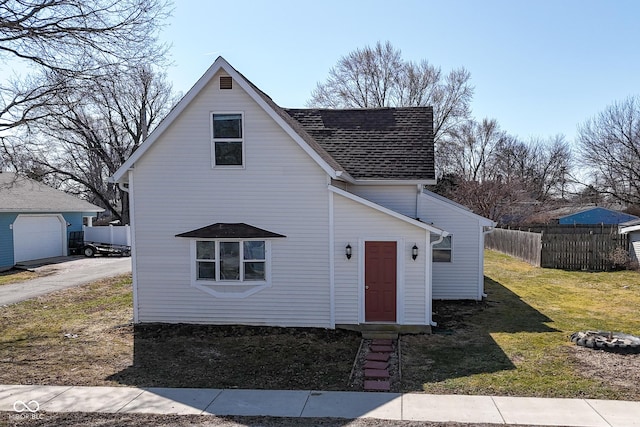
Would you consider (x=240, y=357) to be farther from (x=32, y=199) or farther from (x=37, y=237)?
(x=32, y=199)

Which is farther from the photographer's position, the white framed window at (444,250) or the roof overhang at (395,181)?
the white framed window at (444,250)

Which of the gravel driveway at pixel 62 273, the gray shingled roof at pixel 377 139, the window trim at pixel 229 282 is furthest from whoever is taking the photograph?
the gravel driveway at pixel 62 273

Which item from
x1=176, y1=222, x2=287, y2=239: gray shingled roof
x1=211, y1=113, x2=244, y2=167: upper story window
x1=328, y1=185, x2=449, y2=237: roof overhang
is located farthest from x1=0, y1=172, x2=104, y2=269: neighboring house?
x1=328, y1=185, x2=449, y2=237: roof overhang

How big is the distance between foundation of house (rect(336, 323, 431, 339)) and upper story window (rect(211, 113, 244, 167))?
17.9ft

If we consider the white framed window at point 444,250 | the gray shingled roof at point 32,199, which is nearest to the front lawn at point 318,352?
the white framed window at point 444,250

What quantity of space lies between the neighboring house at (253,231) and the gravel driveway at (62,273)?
8.04 meters

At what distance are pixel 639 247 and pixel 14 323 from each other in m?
25.6

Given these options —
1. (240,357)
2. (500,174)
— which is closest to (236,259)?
(240,357)

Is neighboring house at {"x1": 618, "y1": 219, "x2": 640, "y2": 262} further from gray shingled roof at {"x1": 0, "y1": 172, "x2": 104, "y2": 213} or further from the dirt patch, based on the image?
gray shingled roof at {"x1": 0, "y1": 172, "x2": 104, "y2": 213}

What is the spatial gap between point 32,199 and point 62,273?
7670 mm

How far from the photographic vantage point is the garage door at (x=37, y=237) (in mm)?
24619

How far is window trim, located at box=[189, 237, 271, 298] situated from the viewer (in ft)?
39.0

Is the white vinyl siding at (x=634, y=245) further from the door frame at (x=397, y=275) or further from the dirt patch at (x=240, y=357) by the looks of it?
the dirt patch at (x=240, y=357)

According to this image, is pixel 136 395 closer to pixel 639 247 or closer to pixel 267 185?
pixel 267 185
